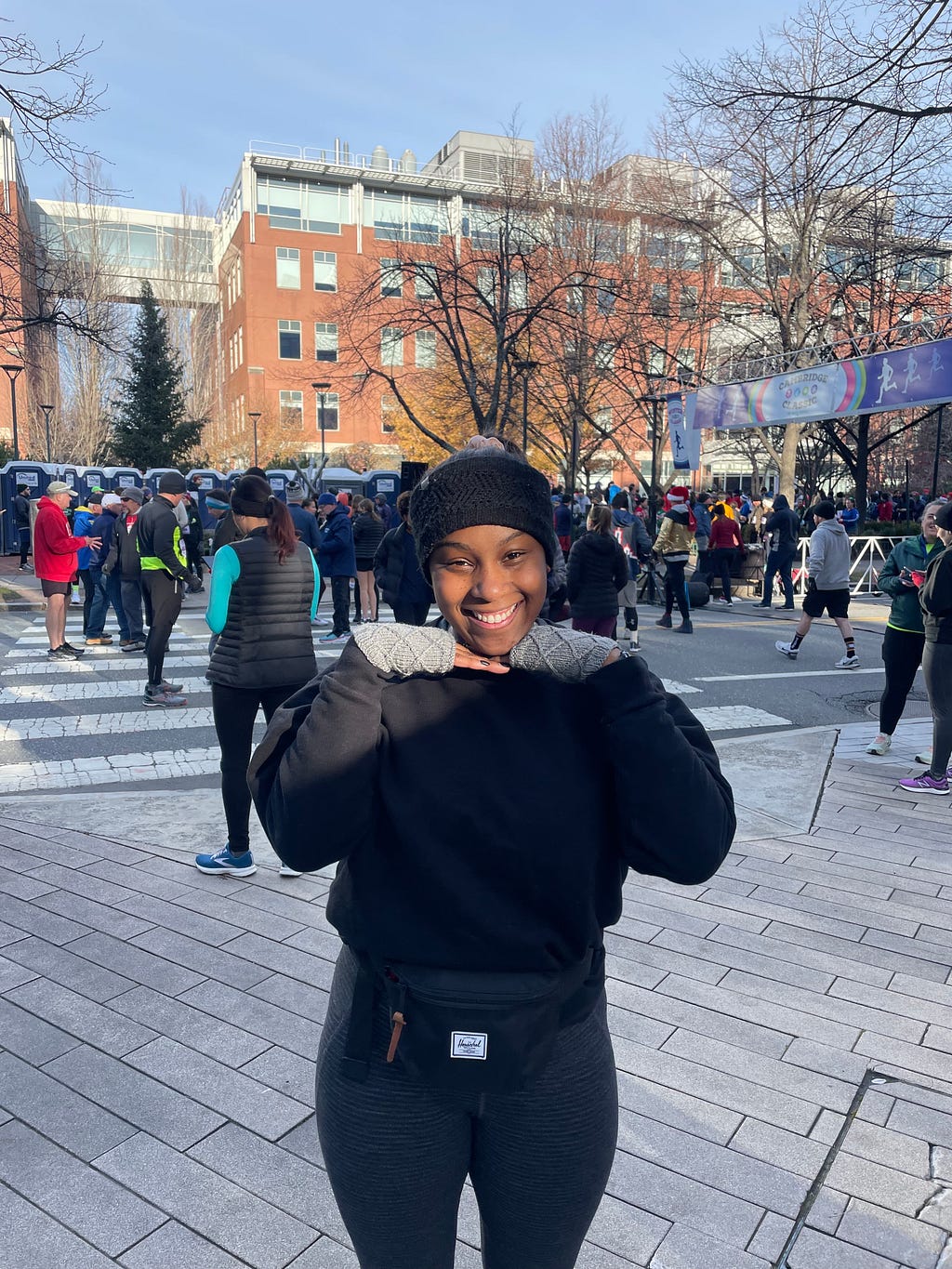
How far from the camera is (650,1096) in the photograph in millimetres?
2934

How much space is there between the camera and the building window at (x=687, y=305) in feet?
84.0

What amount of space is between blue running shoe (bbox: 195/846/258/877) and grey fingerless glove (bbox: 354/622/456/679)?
3530 mm

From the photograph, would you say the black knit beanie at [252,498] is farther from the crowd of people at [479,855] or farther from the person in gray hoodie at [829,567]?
the person in gray hoodie at [829,567]

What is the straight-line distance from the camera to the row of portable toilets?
24.6m

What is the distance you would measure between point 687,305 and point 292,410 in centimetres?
3469

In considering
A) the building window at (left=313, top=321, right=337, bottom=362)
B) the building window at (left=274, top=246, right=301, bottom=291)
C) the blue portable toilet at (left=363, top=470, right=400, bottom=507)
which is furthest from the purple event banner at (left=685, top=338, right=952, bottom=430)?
the building window at (left=274, top=246, right=301, bottom=291)

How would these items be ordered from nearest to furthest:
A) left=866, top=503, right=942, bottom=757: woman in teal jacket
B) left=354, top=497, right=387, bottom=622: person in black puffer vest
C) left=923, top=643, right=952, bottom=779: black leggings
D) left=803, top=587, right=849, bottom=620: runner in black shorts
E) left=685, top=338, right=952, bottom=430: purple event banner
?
left=923, top=643, right=952, bottom=779: black leggings, left=866, top=503, right=942, bottom=757: woman in teal jacket, left=803, top=587, right=849, bottom=620: runner in black shorts, left=685, top=338, right=952, bottom=430: purple event banner, left=354, top=497, right=387, bottom=622: person in black puffer vest

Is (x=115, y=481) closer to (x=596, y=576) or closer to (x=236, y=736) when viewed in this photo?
(x=596, y=576)

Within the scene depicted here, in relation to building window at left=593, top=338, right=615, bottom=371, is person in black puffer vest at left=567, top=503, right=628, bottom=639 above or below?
below

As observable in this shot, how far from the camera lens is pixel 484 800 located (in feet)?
4.50

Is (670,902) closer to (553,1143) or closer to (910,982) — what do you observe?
(910,982)

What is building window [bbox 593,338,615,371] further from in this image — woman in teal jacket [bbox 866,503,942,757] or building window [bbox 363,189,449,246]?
building window [bbox 363,189,449,246]

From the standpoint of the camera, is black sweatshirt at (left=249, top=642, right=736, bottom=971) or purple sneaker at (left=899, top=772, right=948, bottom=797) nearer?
black sweatshirt at (left=249, top=642, right=736, bottom=971)

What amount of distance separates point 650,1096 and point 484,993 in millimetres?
1872
